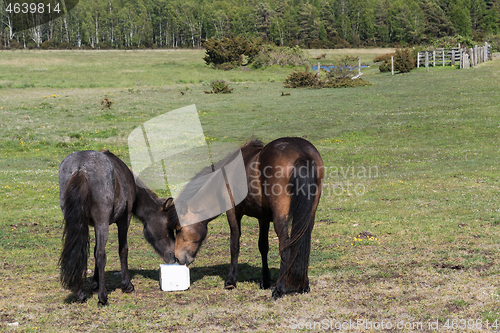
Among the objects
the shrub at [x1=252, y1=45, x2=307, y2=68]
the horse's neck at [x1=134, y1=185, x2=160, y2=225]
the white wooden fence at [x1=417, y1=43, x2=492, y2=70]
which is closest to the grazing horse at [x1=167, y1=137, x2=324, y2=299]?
the horse's neck at [x1=134, y1=185, x2=160, y2=225]

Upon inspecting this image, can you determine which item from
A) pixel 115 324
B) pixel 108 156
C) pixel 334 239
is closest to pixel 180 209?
pixel 108 156

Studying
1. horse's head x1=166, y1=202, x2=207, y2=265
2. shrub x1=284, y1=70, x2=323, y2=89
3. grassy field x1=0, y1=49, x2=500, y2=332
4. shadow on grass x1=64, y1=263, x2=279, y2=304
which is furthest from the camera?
shrub x1=284, y1=70, x2=323, y2=89

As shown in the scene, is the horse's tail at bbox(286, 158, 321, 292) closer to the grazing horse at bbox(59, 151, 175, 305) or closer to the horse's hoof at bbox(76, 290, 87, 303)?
the grazing horse at bbox(59, 151, 175, 305)

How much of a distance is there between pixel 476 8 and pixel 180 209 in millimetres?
138883

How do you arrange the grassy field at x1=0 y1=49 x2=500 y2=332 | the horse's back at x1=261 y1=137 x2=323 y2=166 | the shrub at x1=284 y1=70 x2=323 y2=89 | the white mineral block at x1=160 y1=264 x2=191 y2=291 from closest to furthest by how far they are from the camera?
the grassy field at x1=0 y1=49 x2=500 y2=332
the horse's back at x1=261 y1=137 x2=323 y2=166
the white mineral block at x1=160 y1=264 x2=191 y2=291
the shrub at x1=284 y1=70 x2=323 y2=89

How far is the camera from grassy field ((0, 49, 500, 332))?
21.0ft

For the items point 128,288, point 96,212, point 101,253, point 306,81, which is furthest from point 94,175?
point 306,81

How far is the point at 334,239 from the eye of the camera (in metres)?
10.8

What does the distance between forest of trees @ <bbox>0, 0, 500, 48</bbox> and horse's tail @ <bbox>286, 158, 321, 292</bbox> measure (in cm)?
10867

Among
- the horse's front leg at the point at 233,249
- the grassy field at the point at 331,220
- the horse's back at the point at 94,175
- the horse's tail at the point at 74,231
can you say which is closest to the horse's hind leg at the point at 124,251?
the grassy field at the point at 331,220

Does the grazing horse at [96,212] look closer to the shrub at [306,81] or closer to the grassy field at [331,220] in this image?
the grassy field at [331,220]

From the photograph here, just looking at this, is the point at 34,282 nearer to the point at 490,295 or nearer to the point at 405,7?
the point at 490,295

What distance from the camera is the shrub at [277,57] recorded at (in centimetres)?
6225

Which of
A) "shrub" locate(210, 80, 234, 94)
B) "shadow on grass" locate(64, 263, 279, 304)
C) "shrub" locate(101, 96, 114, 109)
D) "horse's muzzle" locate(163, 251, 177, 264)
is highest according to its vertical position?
"shrub" locate(210, 80, 234, 94)
